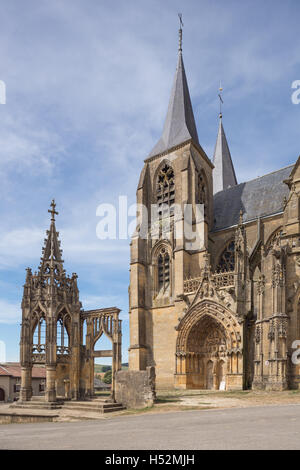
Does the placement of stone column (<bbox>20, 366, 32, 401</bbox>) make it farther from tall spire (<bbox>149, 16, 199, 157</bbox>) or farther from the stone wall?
tall spire (<bbox>149, 16, 199, 157</bbox>)

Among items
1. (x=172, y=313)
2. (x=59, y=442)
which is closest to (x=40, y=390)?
(x=172, y=313)

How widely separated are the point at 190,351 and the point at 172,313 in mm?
3661

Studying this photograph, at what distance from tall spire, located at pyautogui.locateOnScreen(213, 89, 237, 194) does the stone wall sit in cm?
3099

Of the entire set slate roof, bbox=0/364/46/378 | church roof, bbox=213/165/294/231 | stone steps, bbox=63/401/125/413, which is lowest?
slate roof, bbox=0/364/46/378

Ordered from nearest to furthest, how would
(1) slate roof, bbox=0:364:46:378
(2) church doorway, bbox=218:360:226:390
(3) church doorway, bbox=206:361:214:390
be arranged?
(2) church doorway, bbox=218:360:226:390, (3) church doorway, bbox=206:361:214:390, (1) slate roof, bbox=0:364:46:378

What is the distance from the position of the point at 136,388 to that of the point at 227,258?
1664 centimetres

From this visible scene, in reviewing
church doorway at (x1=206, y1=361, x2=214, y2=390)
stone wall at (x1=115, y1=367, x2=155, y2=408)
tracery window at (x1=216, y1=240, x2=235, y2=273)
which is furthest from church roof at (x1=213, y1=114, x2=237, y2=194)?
stone wall at (x1=115, y1=367, x2=155, y2=408)

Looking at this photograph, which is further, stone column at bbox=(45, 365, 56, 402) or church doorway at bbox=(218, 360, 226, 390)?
church doorway at bbox=(218, 360, 226, 390)

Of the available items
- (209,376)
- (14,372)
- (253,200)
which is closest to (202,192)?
(253,200)

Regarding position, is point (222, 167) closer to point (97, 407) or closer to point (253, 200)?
point (253, 200)

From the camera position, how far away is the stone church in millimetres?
19797

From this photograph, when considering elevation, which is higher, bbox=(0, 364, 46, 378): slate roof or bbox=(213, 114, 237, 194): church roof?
bbox=(213, 114, 237, 194): church roof

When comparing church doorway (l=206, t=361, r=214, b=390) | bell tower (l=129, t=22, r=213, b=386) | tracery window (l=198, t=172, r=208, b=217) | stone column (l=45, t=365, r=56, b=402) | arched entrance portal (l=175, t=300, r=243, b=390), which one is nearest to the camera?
stone column (l=45, t=365, r=56, b=402)

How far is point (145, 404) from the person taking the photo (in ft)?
50.8
